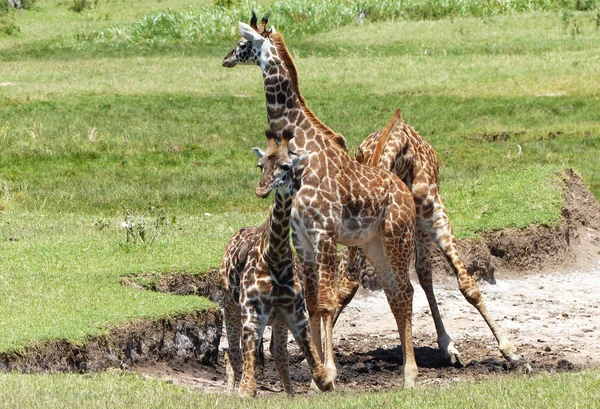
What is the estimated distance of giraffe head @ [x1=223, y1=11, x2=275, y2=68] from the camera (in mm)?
11461

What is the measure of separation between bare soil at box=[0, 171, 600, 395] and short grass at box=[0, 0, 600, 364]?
0.23 m

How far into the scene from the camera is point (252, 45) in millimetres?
11602

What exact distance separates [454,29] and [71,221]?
30186 millimetres

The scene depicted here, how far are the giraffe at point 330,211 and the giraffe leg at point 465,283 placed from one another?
1.40 m

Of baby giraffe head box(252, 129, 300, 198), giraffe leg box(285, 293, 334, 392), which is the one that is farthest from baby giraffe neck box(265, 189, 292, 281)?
giraffe leg box(285, 293, 334, 392)

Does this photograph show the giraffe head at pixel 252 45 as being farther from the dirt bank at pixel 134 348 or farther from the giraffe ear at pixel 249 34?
the dirt bank at pixel 134 348

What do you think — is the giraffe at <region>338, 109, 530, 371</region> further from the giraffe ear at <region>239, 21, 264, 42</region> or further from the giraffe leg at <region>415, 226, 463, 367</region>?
the giraffe ear at <region>239, 21, 264, 42</region>

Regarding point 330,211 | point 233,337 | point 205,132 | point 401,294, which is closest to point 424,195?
point 401,294

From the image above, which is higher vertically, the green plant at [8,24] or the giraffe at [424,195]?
the giraffe at [424,195]

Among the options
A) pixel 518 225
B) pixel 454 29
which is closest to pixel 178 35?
pixel 454 29

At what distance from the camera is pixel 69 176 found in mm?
22031

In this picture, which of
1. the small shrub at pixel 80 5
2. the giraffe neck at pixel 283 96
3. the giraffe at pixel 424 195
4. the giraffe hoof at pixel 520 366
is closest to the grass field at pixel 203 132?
the giraffe neck at pixel 283 96

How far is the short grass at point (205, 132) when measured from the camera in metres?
13.5

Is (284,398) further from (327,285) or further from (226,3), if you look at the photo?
(226,3)
